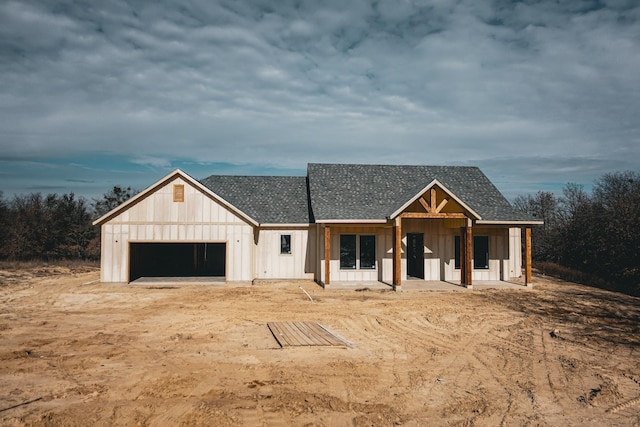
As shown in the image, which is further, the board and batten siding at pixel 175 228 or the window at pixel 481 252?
the window at pixel 481 252

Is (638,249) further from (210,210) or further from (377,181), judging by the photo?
(210,210)

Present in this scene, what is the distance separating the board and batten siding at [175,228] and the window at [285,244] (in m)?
2.07

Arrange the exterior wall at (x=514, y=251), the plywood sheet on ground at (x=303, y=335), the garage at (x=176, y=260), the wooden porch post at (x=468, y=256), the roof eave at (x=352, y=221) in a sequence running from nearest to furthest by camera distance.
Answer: the plywood sheet on ground at (x=303, y=335), the roof eave at (x=352, y=221), the wooden porch post at (x=468, y=256), the exterior wall at (x=514, y=251), the garage at (x=176, y=260)

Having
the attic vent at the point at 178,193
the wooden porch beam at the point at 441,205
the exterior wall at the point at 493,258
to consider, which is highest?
the attic vent at the point at 178,193

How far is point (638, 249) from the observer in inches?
848

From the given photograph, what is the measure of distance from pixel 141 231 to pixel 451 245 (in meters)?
14.1

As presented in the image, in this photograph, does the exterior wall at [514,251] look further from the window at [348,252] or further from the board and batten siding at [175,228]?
the board and batten siding at [175,228]

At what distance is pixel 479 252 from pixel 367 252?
5464 mm

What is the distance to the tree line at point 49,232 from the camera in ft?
98.5

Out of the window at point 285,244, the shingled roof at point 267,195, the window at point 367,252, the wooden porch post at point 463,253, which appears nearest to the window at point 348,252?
the window at point 367,252

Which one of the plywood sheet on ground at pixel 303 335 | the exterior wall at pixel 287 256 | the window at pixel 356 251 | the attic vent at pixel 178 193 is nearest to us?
the plywood sheet on ground at pixel 303 335

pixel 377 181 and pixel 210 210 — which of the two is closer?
pixel 210 210

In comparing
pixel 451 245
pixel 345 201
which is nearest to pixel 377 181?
pixel 345 201

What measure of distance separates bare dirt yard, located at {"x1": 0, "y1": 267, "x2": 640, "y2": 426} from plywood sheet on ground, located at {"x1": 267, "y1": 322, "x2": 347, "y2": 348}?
26 cm
